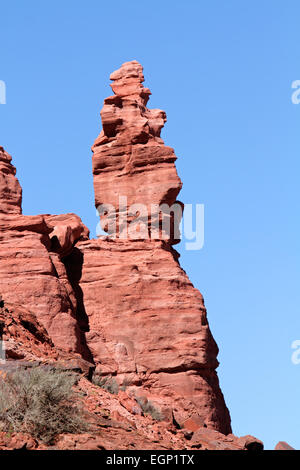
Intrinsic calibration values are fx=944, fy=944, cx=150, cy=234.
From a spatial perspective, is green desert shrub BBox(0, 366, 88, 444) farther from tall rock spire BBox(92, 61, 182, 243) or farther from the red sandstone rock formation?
tall rock spire BBox(92, 61, 182, 243)

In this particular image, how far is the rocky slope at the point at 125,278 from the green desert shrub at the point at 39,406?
14.6m

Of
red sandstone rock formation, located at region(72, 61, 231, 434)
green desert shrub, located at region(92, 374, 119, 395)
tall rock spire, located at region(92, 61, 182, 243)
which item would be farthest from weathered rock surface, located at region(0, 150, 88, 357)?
green desert shrub, located at region(92, 374, 119, 395)

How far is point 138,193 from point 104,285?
218 inches

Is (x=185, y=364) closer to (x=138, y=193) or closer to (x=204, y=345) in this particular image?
(x=204, y=345)

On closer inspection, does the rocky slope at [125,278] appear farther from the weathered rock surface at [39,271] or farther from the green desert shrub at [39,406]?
the green desert shrub at [39,406]

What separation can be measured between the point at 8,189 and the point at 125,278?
22.1 ft

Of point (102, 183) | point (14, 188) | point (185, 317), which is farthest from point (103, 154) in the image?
point (185, 317)

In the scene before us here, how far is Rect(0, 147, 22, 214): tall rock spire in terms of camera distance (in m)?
42.1

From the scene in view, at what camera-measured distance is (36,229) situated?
40.1 m

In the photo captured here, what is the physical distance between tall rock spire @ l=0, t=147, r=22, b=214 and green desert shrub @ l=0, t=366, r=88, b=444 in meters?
22.5

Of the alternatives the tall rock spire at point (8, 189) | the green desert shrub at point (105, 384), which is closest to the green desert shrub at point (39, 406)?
the green desert shrub at point (105, 384)

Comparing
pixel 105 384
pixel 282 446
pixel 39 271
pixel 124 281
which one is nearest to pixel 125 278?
pixel 124 281
